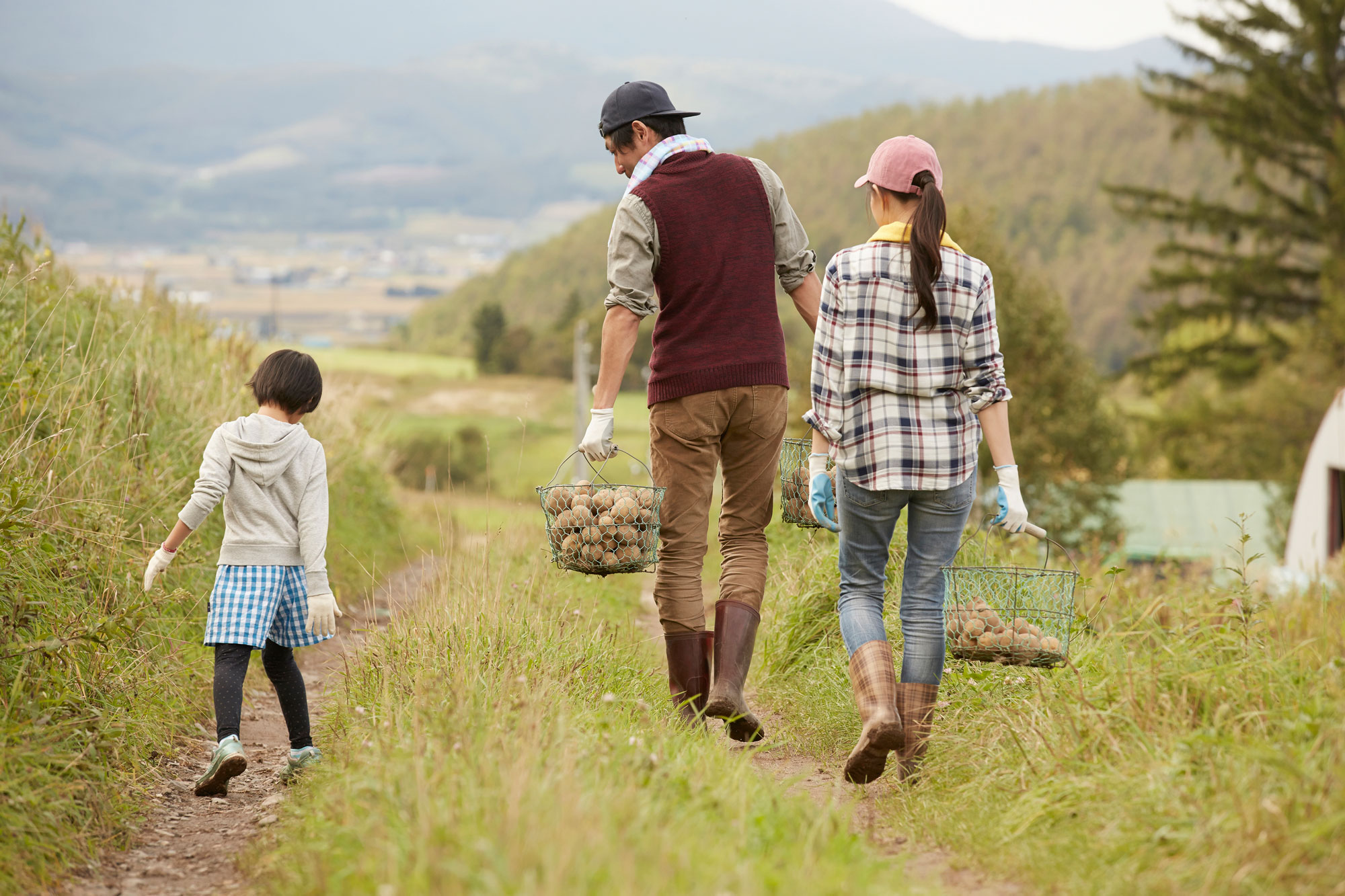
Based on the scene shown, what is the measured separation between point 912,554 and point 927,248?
1.00 metres

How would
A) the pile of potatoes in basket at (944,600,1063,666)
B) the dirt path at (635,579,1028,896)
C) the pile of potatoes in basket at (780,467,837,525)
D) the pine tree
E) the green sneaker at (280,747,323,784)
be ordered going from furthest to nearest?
1. the pine tree
2. the pile of potatoes in basket at (780,467,837,525)
3. the green sneaker at (280,747,323,784)
4. the pile of potatoes in basket at (944,600,1063,666)
5. the dirt path at (635,579,1028,896)

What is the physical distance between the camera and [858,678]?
12.0 feet

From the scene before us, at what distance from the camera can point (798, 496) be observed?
14.3 feet

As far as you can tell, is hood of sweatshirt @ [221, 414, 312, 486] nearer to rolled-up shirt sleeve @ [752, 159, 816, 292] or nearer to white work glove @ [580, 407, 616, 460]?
white work glove @ [580, 407, 616, 460]

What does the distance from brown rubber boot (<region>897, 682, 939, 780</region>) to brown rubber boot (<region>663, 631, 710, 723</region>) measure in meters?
0.73

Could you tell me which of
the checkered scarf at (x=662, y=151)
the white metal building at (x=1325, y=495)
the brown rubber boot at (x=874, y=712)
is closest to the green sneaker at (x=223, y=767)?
the brown rubber boot at (x=874, y=712)

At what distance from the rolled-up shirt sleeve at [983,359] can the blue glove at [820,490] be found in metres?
0.52

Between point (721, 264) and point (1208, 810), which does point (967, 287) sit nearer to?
point (721, 264)

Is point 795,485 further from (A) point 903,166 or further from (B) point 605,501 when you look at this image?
(A) point 903,166

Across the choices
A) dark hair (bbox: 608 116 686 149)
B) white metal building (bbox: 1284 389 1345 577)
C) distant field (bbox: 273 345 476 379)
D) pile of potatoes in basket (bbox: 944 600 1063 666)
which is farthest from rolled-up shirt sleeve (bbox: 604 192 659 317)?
distant field (bbox: 273 345 476 379)

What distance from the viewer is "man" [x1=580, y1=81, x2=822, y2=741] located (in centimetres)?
392

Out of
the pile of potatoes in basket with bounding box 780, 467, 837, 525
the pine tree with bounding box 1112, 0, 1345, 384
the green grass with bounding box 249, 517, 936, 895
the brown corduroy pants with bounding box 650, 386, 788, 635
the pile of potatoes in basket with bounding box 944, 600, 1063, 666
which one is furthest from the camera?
the pine tree with bounding box 1112, 0, 1345, 384

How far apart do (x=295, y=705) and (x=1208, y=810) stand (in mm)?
2892

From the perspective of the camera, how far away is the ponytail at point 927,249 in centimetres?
347
